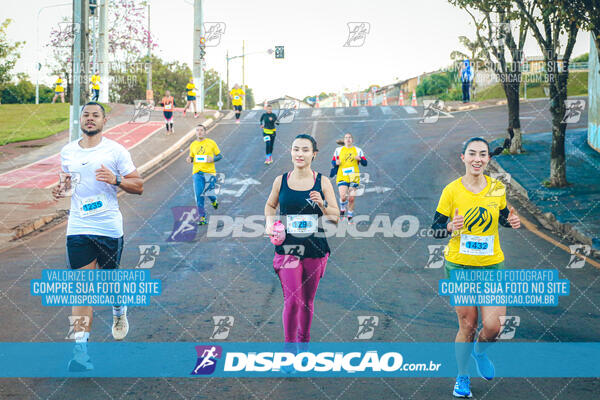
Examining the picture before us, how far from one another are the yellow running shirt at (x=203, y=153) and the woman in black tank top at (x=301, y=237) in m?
7.87

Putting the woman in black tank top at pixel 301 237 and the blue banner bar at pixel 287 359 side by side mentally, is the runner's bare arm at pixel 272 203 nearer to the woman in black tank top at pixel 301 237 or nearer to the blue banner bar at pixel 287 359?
the woman in black tank top at pixel 301 237

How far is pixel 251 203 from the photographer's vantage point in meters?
15.7

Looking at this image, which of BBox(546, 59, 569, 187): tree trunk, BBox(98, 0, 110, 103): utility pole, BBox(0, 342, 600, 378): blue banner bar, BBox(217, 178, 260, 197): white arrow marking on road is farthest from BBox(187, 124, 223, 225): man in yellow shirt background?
BBox(98, 0, 110, 103): utility pole

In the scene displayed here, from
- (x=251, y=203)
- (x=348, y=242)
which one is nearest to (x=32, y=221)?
(x=251, y=203)

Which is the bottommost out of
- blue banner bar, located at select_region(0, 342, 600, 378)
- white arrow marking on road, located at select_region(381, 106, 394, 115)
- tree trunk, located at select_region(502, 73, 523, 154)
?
blue banner bar, located at select_region(0, 342, 600, 378)

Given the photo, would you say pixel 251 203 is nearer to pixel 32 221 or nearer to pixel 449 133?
pixel 32 221

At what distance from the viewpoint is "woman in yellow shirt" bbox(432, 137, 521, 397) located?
5168mm

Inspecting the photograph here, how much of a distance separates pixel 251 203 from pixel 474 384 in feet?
35.2

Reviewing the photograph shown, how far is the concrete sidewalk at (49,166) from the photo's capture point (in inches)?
544

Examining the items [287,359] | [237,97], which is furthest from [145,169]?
[287,359]

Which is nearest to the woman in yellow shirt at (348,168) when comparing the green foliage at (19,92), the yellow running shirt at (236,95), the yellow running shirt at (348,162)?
the yellow running shirt at (348,162)

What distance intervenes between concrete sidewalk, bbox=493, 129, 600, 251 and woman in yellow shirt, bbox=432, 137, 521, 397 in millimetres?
6608

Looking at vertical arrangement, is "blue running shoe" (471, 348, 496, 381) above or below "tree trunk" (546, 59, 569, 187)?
below

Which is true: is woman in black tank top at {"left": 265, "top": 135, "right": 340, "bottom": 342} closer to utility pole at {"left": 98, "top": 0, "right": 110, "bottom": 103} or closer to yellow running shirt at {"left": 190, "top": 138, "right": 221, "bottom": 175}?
yellow running shirt at {"left": 190, "top": 138, "right": 221, "bottom": 175}
